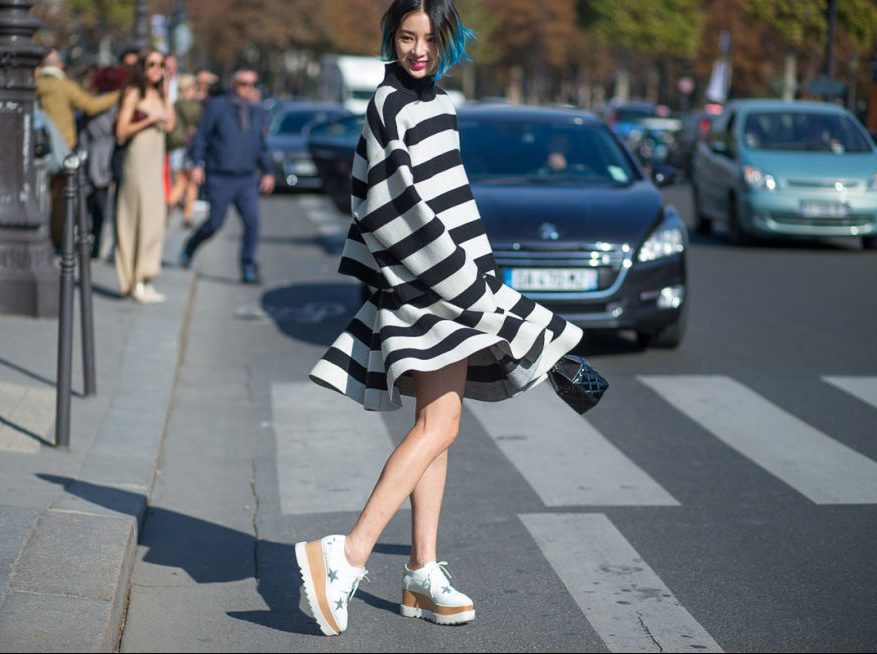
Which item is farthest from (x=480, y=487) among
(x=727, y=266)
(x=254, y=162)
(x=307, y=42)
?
(x=307, y=42)

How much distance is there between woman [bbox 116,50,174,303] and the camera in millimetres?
11602

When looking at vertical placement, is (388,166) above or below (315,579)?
above

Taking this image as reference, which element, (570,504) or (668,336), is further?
(668,336)

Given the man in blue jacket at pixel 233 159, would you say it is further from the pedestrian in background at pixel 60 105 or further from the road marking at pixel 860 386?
the road marking at pixel 860 386

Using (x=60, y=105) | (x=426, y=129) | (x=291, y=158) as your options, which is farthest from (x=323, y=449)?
(x=291, y=158)

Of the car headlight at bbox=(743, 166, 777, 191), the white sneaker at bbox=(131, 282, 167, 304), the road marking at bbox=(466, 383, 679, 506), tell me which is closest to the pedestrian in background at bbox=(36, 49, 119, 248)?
the white sneaker at bbox=(131, 282, 167, 304)

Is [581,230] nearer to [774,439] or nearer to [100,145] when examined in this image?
[774,439]

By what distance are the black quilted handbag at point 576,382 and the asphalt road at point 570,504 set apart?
0.67 metres

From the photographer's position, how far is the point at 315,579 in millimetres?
4477

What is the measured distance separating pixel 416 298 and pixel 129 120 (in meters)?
7.72

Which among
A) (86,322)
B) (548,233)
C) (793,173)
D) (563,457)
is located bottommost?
(793,173)

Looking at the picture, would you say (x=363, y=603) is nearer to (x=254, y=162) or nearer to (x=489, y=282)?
(x=489, y=282)

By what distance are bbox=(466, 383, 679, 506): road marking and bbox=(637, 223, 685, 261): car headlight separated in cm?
163

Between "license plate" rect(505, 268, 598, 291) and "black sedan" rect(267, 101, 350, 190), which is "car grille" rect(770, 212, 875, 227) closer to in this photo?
"license plate" rect(505, 268, 598, 291)
